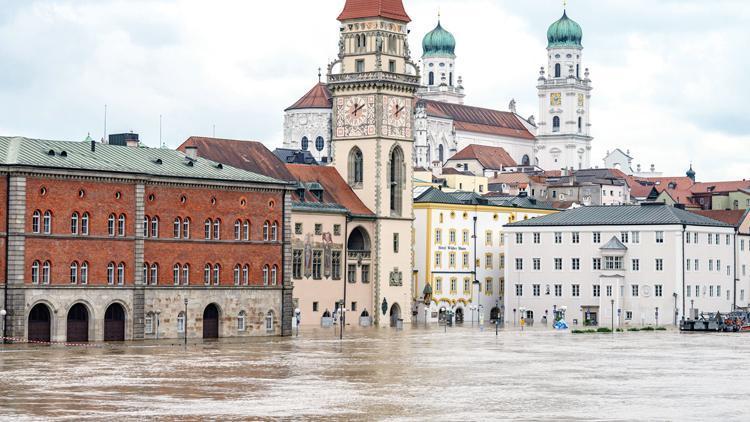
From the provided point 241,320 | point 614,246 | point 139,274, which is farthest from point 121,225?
point 614,246

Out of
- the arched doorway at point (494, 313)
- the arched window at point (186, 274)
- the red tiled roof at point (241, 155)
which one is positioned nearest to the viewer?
the arched window at point (186, 274)

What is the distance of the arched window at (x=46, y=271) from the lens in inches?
4173

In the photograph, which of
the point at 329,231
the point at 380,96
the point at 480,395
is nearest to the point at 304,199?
the point at 329,231

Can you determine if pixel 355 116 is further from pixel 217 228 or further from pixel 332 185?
pixel 217 228

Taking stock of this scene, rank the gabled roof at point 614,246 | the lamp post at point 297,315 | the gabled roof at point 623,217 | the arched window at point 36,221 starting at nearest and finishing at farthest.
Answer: the arched window at point 36,221 < the lamp post at point 297,315 < the gabled roof at point 623,217 < the gabled roof at point 614,246

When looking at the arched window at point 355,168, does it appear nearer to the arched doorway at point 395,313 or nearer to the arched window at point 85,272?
the arched doorway at point 395,313

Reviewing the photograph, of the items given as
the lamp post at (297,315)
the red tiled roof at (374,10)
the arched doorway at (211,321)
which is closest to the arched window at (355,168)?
the red tiled roof at (374,10)

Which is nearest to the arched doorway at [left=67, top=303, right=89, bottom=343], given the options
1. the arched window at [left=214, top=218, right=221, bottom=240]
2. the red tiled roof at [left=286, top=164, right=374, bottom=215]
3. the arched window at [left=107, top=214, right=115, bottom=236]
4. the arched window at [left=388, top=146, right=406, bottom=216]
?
the arched window at [left=107, top=214, right=115, bottom=236]

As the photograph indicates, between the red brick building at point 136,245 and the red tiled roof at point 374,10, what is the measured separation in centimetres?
2961

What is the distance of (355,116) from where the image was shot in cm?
14775

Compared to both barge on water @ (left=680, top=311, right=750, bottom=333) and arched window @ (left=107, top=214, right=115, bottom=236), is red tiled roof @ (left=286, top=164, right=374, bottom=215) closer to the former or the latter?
barge on water @ (left=680, top=311, right=750, bottom=333)

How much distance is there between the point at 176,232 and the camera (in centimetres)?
11444

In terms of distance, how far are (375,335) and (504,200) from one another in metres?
54.7

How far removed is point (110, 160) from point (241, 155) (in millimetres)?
32586
